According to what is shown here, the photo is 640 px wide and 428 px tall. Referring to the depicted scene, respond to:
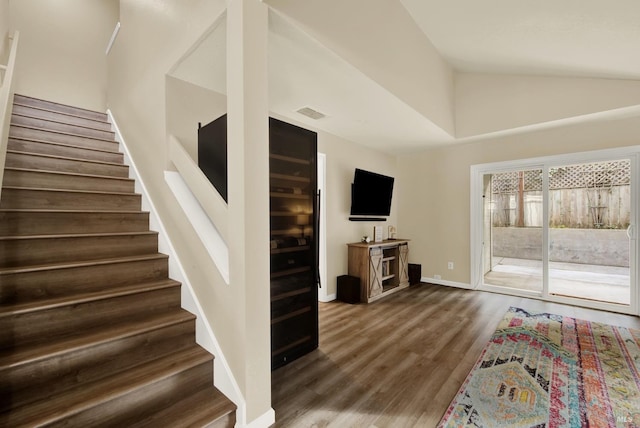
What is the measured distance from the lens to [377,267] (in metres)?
4.14

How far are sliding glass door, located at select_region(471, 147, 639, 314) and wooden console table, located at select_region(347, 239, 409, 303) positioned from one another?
1208 mm

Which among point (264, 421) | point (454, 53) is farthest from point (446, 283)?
point (264, 421)

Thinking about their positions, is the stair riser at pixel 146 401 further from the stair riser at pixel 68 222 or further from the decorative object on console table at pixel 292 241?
the stair riser at pixel 68 222

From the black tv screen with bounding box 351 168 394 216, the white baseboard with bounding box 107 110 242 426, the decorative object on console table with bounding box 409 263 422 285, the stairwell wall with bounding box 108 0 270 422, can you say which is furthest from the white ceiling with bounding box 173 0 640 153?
the decorative object on console table with bounding box 409 263 422 285

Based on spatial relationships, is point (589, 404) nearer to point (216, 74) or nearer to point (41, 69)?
point (216, 74)

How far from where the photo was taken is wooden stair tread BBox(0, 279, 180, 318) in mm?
1427

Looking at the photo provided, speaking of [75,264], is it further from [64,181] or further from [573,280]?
[573,280]

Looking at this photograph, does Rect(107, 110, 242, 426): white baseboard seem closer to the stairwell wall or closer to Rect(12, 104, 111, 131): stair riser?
the stairwell wall

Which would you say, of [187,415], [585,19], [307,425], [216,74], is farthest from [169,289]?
[585,19]

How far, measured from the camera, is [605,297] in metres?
3.73

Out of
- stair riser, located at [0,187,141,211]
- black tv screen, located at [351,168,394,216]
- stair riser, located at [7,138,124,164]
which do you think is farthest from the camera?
black tv screen, located at [351,168,394,216]

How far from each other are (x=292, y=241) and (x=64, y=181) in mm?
2087

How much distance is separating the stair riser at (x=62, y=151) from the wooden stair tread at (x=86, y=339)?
221 cm

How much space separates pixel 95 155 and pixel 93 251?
1.60 metres
